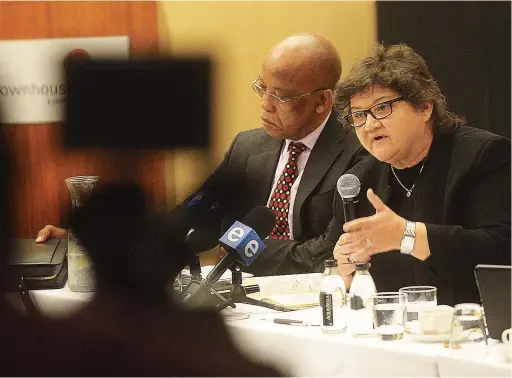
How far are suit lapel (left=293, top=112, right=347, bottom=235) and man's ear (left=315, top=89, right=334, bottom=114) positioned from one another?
0.06 m

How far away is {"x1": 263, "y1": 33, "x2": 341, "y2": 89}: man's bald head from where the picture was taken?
2340 millimetres

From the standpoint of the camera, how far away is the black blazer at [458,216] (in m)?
1.81

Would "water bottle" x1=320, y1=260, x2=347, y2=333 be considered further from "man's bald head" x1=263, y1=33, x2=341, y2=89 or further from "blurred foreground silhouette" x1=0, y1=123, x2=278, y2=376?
"blurred foreground silhouette" x1=0, y1=123, x2=278, y2=376

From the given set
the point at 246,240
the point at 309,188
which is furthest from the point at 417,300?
the point at 309,188

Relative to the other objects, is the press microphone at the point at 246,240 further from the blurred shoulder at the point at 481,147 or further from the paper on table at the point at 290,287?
the blurred shoulder at the point at 481,147

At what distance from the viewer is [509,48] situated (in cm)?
283

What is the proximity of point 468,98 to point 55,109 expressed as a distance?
283 cm

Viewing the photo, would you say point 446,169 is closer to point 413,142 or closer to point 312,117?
point 413,142

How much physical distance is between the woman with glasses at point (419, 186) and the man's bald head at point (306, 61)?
1.15ft

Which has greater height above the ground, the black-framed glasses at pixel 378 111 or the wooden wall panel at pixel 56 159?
the wooden wall panel at pixel 56 159

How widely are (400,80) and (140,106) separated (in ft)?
5.62

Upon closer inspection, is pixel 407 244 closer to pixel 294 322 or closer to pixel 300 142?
pixel 294 322

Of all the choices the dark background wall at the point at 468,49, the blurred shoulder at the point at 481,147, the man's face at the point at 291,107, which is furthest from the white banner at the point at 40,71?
the dark background wall at the point at 468,49

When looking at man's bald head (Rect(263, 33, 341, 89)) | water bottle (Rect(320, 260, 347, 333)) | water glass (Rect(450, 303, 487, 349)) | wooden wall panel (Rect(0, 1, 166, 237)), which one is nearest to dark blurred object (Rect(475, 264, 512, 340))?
water glass (Rect(450, 303, 487, 349))
